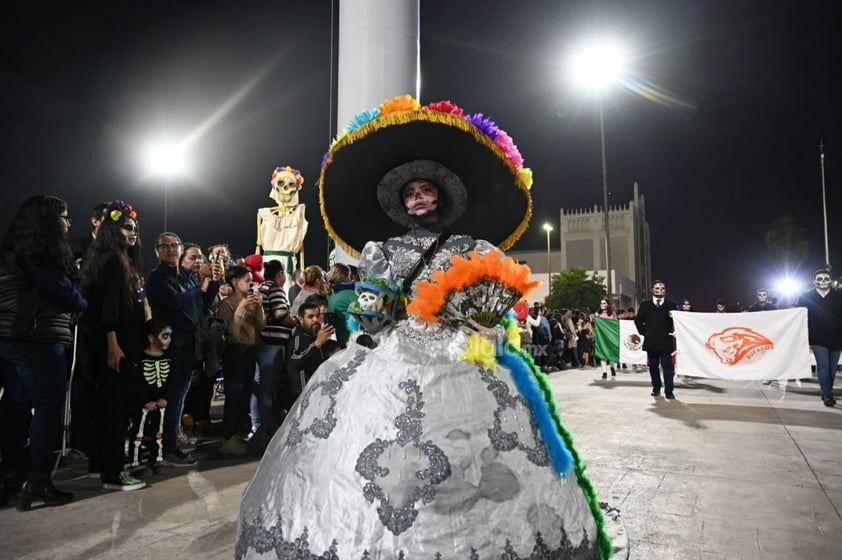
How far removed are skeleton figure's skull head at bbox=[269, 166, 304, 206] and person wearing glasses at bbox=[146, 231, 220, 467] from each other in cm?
377

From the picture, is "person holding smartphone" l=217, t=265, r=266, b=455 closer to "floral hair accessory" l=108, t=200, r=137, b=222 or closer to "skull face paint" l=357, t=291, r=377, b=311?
"floral hair accessory" l=108, t=200, r=137, b=222

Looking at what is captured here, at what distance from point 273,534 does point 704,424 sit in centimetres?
627

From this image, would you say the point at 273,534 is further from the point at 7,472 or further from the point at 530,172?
the point at 7,472

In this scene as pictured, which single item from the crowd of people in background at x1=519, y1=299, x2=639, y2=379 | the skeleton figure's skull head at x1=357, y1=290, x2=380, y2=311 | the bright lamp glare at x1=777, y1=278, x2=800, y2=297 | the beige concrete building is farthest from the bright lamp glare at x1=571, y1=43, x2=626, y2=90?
the beige concrete building

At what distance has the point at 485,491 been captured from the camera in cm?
187

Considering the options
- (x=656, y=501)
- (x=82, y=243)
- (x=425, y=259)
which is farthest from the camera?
(x=82, y=243)

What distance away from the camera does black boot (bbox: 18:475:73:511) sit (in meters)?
3.48

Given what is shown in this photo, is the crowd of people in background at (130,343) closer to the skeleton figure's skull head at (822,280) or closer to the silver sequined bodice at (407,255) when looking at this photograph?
the silver sequined bodice at (407,255)

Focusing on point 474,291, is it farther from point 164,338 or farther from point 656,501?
point 164,338

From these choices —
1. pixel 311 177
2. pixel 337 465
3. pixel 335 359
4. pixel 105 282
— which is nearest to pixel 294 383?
pixel 105 282

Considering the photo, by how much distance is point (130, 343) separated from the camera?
4.02 meters

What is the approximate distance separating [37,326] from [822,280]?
32.5ft
